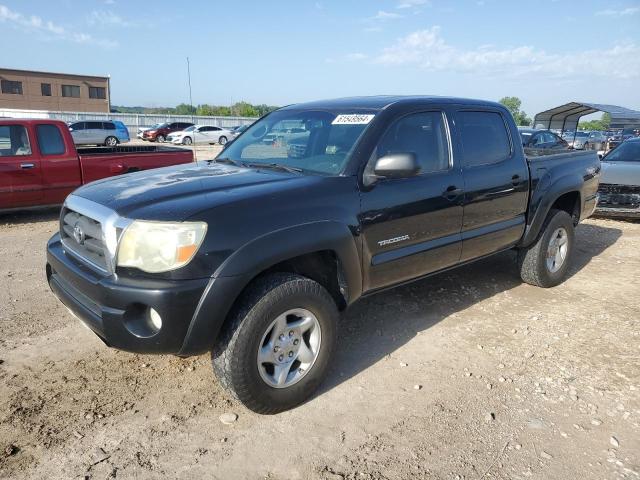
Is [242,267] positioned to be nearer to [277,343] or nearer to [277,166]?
[277,343]

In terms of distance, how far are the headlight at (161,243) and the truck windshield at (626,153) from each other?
9301mm

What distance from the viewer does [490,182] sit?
4184 mm

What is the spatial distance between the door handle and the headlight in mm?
1982

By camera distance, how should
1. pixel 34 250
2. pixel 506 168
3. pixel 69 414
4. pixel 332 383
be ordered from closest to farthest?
pixel 69 414
pixel 332 383
pixel 506 168
pixel 34 250

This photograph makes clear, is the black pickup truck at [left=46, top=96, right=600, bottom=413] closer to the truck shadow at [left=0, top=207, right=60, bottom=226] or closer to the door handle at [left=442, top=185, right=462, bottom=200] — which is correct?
the door handle at [left=442, top=185, right=462, bottom=200]

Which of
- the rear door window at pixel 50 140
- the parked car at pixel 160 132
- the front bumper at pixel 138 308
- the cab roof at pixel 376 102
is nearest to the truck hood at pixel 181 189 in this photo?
the front bumper at pixel 138 308

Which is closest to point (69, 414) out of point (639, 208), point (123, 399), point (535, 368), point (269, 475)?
point (123, 399)

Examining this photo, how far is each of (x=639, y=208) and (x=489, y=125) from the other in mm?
5415

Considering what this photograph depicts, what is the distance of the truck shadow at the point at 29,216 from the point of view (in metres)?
8.14

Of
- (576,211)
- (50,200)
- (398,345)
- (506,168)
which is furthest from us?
(50,200)

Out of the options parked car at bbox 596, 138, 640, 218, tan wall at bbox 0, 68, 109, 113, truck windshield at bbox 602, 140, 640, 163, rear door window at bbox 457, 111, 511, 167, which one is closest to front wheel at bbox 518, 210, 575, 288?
rear door window at bbox 457, 111, 511, 167

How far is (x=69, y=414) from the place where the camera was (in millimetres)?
2912

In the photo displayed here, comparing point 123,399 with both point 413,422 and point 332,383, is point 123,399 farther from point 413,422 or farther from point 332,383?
point 413,422

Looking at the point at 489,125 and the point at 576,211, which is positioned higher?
the point at 489,125
